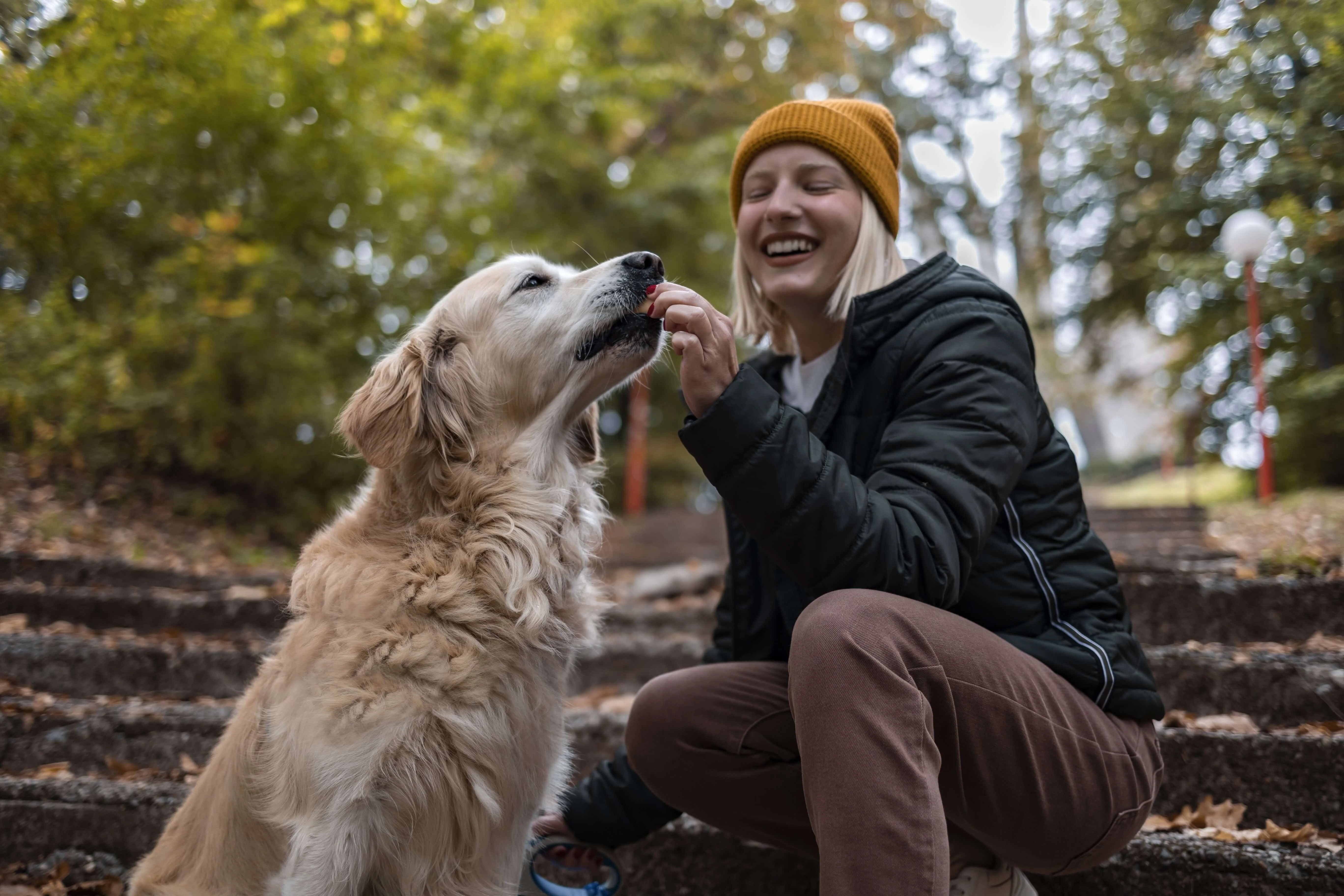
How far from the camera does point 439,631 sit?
1.76 meters

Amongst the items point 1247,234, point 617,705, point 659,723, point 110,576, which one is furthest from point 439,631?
point 1247,234

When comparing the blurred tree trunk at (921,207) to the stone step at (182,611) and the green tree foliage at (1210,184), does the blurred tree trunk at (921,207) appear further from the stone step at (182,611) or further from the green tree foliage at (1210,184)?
the stone step at (182,611)

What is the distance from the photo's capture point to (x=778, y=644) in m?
2.13

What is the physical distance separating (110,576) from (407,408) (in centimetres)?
344

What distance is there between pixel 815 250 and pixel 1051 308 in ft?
29.5

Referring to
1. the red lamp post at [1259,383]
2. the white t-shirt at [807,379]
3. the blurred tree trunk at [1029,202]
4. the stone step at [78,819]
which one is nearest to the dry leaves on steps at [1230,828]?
the white t-shirt at [807,379]

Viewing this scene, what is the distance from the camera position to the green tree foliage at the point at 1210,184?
144 inches

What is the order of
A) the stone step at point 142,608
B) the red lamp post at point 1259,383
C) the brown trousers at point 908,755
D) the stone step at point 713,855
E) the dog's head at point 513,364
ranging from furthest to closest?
the red lamp post at point 1259,383, the stone step at point 142,608, the dog's head at point 513,364, the stone step at point 713,855, the brown trousers at point 908,755

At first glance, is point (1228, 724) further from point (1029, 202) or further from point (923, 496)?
point (1029, 202)

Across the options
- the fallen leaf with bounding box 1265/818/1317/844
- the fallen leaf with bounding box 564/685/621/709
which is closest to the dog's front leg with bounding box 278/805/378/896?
the fallen leaf with bounding box 564/685/621/709

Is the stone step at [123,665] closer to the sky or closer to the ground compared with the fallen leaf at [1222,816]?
closer to the sky

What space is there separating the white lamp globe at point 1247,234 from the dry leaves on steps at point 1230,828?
11.5 feet

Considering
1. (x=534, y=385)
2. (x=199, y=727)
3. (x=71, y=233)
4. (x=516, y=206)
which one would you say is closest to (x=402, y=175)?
(x=516, y=206)

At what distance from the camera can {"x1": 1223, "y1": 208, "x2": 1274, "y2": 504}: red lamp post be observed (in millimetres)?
4824
